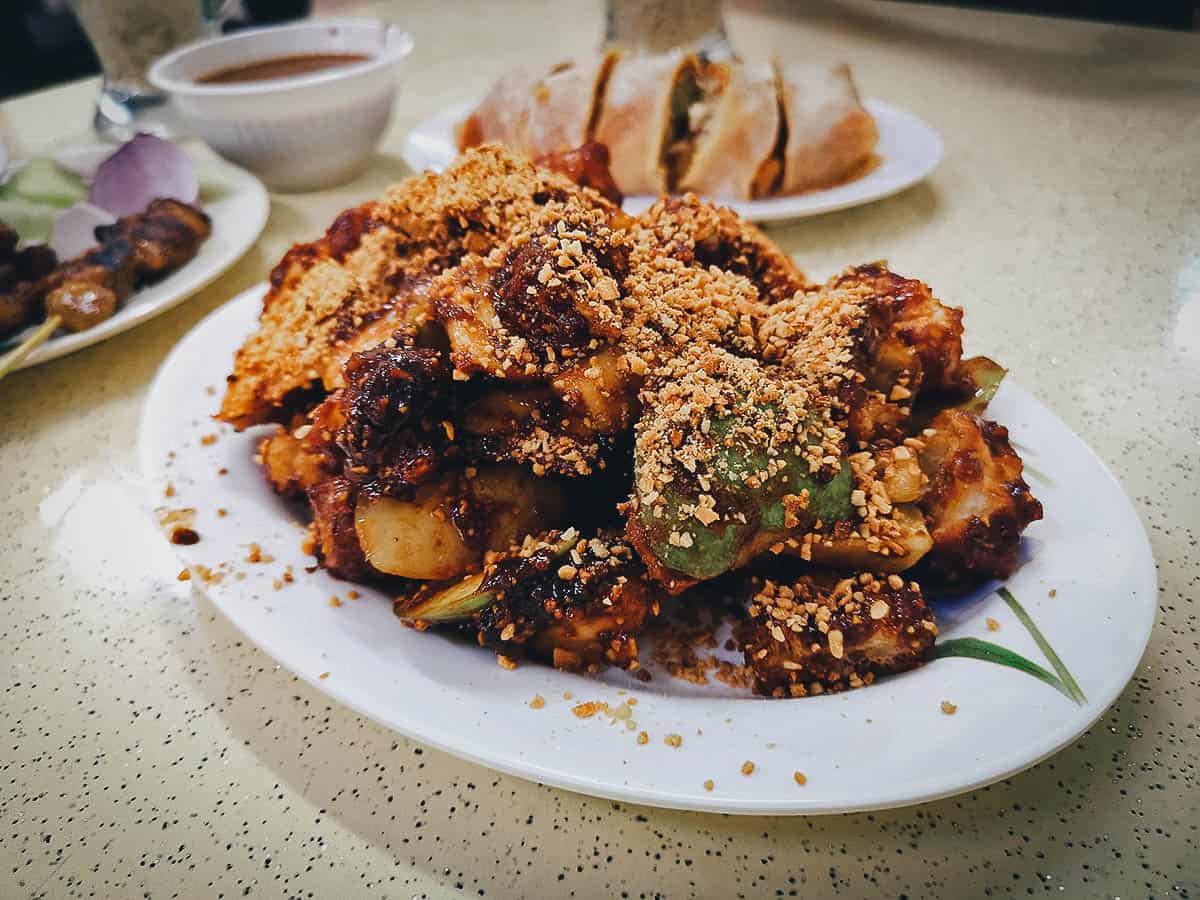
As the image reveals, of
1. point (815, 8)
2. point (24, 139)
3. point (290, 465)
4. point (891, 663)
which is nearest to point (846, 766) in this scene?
point (891, 663)

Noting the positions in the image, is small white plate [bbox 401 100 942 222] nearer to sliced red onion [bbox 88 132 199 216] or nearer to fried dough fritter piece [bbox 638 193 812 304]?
sliced red onion [bbox 88 132 199 216]

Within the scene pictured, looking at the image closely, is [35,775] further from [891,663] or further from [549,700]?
[891,663]

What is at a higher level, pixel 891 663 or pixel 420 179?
pixel 420 179

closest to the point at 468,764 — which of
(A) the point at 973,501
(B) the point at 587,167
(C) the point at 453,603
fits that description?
(C) the point at 453,603

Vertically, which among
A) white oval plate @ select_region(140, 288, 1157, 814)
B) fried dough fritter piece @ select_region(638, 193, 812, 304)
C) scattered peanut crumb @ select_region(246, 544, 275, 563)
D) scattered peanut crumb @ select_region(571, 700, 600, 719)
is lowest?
scattered peanut crumb @ select_region(246, 544, 275, 563)

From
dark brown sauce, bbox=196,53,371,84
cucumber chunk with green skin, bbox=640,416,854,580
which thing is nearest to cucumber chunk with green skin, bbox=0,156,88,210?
dark brown sauce, bbox=196,53,371,84

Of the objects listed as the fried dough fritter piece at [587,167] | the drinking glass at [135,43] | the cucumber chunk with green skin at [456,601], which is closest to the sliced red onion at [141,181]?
the drinking glass at [135,43]
